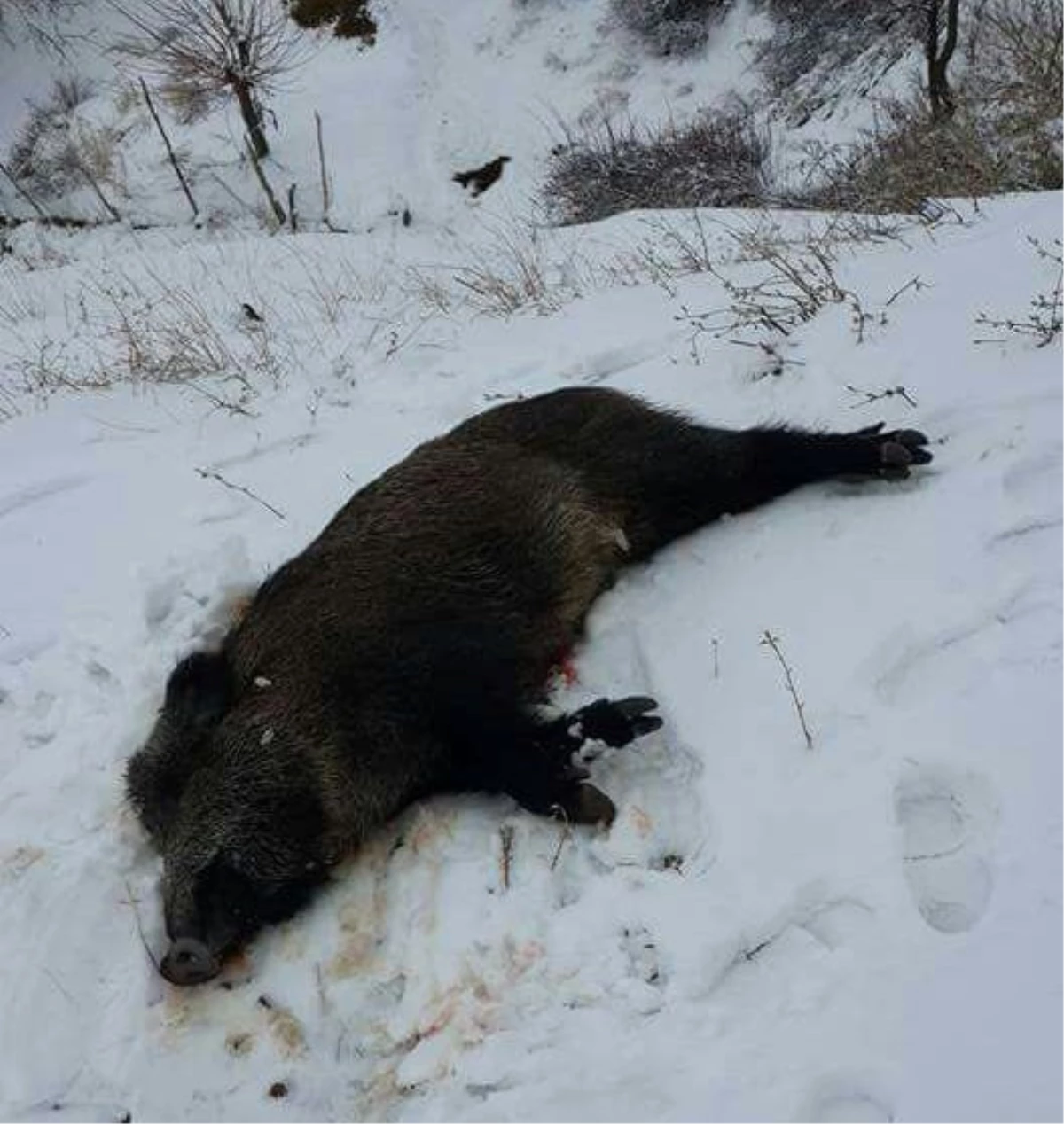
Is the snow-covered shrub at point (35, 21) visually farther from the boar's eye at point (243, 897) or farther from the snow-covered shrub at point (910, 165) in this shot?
the boar's eye at point (243, 897)

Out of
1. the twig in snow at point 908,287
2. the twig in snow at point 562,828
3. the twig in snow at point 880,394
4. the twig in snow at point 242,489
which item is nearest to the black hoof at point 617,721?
the twig in snow at point 562,828

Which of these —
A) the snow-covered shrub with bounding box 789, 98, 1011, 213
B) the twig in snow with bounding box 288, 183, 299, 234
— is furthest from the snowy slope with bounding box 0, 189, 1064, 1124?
→ the twig in snow with bounding box 288, 183, 299, 234

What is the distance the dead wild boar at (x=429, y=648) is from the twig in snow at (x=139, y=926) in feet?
0.25

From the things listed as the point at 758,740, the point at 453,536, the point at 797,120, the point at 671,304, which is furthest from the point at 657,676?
the point at 797,120

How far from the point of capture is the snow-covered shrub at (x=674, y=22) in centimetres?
1614

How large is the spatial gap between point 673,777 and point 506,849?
48 cm

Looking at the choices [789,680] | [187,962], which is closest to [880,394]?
[789,680]

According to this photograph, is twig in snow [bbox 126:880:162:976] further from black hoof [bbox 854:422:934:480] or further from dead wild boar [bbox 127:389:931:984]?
black hoof [bbox 854:422:934:480]

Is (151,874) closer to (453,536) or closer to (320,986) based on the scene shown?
(320,986)

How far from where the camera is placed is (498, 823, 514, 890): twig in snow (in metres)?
2.94

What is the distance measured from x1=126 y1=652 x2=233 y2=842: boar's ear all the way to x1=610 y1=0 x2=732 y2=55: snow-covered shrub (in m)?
15.2

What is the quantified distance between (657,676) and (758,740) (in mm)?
505

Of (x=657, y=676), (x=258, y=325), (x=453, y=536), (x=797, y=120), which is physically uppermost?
(x=453, y=536)

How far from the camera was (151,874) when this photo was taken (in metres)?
3.24
